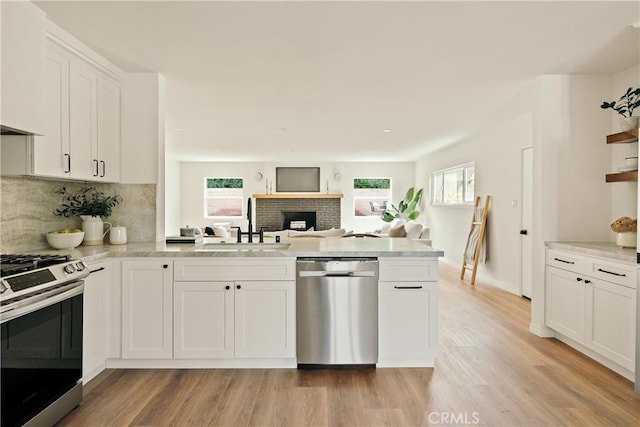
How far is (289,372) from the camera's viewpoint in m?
2.86

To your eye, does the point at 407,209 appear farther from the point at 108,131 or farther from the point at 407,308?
the point at 108,131

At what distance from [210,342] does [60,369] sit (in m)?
0.96

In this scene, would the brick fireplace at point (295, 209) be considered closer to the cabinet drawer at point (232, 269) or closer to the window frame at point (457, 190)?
the window frame at point (457, 190)

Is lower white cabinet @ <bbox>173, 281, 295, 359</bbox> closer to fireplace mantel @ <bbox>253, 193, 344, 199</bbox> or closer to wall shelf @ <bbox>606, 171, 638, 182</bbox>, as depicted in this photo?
wall shelf @ <bbox>606, 171, 638, 182</bbox>

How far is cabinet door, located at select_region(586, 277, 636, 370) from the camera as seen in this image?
263cm

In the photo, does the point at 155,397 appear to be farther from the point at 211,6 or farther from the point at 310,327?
the point at 211,6

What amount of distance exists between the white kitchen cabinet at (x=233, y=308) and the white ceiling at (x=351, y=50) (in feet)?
5.31

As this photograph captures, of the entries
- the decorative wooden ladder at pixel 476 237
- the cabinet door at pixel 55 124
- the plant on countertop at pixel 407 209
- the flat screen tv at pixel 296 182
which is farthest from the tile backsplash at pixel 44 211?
the plant on countertop at pixel 407 209

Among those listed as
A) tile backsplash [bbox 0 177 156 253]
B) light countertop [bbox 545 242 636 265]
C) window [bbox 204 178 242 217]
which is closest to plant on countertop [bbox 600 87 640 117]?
light countertop [bbox 545 242 636 265]

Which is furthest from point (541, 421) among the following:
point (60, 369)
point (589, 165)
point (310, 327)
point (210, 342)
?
point (60, 369)

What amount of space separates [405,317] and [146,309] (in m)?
1.91

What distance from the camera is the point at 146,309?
287cm

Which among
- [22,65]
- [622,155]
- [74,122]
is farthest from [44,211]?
[622,155]

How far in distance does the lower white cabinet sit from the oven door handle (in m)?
0.71
